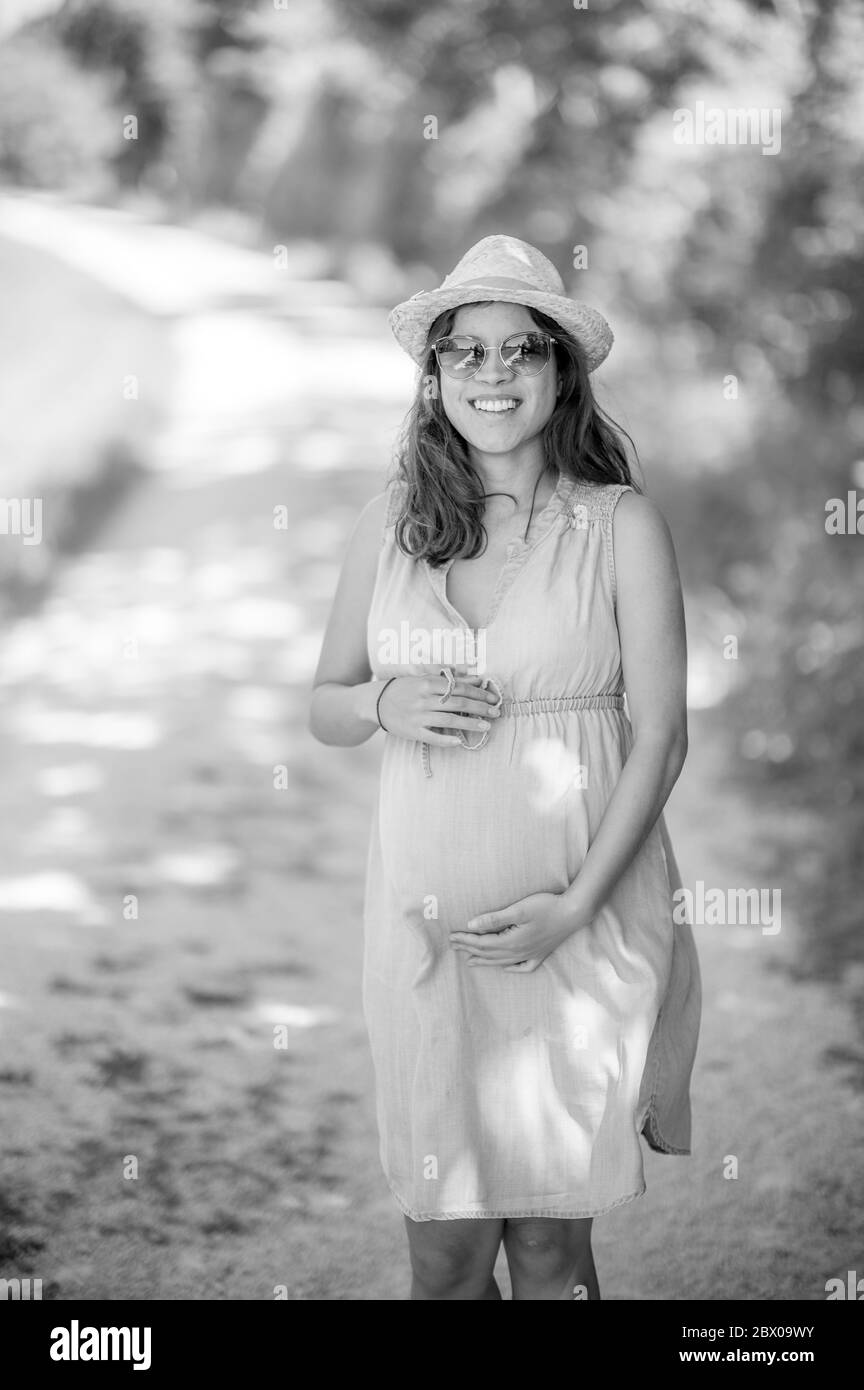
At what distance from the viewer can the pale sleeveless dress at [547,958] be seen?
2.07 m

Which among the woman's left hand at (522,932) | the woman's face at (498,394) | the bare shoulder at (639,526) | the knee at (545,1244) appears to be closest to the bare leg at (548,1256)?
the knee at (545,1244)

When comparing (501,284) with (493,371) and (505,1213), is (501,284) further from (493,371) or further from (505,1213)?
(505,1213)

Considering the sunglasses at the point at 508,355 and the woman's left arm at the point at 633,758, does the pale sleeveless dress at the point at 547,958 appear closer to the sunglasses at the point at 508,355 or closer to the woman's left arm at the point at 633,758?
the woman's left arm at the point at 633,758

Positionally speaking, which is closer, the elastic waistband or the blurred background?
the elastic waistband

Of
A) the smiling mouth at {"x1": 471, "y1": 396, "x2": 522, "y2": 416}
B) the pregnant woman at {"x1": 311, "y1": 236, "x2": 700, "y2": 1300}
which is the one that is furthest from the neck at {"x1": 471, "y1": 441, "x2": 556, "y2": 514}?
the smiling mouth at {"x1": 471, "y1": 396, "x2": 522, "y2": 416}

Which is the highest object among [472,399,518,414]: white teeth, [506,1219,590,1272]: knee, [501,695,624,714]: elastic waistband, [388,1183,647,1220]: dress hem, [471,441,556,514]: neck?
[472,399,518,414]: white teeth

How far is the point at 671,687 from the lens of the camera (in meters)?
2.05

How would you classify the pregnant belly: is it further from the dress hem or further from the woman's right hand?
the dress hem

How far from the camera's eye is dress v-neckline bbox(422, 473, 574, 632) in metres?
2.12

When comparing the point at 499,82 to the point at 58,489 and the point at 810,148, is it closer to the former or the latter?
the point at 810,148

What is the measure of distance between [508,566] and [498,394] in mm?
257

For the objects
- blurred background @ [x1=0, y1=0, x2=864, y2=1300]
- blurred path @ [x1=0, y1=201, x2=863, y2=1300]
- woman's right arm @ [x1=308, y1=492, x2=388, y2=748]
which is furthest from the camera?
blurred background @ [x1=0, y1=0, x2=864, y2=1300]

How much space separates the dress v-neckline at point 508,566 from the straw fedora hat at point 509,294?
9.6 inches

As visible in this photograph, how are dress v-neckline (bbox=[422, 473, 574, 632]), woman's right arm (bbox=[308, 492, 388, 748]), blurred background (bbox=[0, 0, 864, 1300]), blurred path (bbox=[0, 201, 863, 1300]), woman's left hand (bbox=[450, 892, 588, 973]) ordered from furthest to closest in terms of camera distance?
blurred background (bbox=[0, 0, 864, 1300]) < blurred path (bbox=[0, 201, 863, 1300]) < woman's right arm (bbox=[308, 492, 388, 748]) < dress v-neckline (bbox=[422, 473, 574, 632]) < woman's left hand (bbox=[450, 892, 588, 973])
